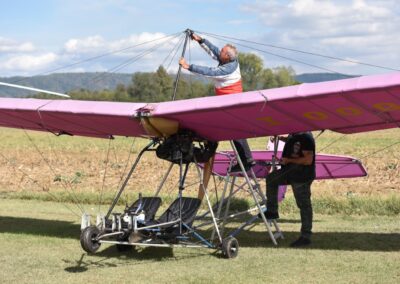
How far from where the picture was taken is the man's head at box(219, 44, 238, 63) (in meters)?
7.56

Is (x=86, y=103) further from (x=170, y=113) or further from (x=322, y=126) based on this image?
(x=322, y=126)

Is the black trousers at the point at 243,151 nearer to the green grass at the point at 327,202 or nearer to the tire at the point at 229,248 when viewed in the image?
the tire at the point at 229,248

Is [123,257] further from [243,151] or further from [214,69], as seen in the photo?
[214,69]

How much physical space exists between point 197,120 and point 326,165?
4096 mm

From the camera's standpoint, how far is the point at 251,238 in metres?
8.86

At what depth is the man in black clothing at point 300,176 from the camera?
8008 millimetres

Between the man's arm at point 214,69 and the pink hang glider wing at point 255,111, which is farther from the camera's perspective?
the man's arm at point 214,69

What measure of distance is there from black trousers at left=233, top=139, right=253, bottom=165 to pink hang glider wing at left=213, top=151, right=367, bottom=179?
1305mm

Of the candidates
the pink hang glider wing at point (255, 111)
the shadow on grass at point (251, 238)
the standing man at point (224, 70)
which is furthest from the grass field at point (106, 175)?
the standing man at point (224, 70)

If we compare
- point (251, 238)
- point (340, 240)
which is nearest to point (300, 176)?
point (340, 240)

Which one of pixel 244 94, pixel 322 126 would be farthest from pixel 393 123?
pixel 244 94

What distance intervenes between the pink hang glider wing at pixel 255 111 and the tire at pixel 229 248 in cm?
143

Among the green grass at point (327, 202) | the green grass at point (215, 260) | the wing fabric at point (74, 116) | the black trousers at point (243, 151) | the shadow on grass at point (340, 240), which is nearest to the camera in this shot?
the green grass at point (215, 260)

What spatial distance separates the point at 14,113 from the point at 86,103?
53.8 inches
